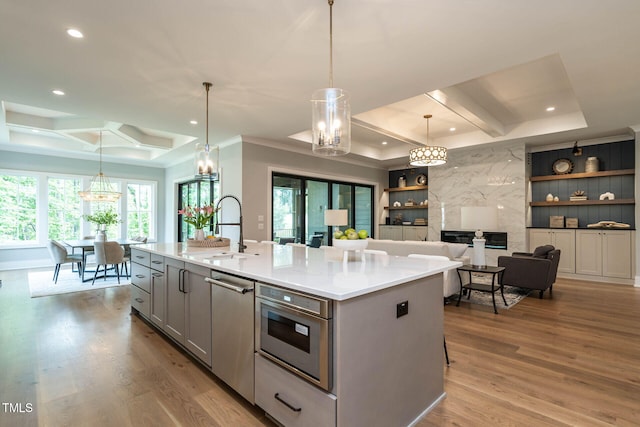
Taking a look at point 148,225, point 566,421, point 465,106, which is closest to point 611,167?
point 465,106

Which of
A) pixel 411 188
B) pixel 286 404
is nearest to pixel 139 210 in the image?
pixel 411 188

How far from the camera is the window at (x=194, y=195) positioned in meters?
6.82

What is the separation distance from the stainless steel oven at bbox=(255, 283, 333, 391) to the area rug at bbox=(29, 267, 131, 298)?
4.88 m

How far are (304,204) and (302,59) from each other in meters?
4.08

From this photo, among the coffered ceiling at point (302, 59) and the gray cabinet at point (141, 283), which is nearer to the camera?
the coffered ceiling at point (302, 59)

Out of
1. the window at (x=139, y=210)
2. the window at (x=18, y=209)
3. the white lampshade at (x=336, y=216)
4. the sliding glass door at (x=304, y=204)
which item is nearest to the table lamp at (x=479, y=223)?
the white lampshade at (x=336, y=216)

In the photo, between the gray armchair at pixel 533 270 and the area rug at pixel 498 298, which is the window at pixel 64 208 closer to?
the area rug at pixel 498 298

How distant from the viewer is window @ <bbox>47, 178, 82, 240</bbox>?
7.45m

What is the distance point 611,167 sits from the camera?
5.91m

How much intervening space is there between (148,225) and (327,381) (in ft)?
29.4

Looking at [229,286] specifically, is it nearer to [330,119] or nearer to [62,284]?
[330,119]

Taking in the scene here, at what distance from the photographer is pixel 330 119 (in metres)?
2.26

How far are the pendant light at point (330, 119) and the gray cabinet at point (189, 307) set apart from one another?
1.33 m

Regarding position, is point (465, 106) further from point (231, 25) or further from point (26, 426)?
point (26, 426)
